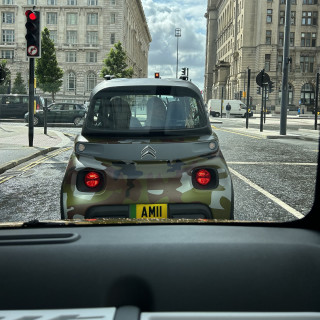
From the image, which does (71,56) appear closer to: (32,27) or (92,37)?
(92,37)

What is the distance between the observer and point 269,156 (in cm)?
984

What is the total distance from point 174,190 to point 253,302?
1.20 meters

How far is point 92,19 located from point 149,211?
173cm

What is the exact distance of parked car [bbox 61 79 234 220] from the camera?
8.35ft

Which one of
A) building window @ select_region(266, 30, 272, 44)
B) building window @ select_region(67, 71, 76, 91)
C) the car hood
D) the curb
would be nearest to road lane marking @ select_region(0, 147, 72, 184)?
the curb

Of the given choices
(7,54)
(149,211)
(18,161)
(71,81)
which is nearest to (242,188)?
(71,81)

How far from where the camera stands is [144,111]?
2.63m

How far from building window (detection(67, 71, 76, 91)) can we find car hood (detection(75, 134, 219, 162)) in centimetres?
87

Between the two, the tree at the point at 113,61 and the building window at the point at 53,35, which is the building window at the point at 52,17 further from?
the tree at the point at 113,61

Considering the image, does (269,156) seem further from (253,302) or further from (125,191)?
(253,302)

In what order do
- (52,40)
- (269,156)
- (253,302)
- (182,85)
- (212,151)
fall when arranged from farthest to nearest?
1. (269,156)
2. (52,40)
3. (182,85)
4. (212,151)
5. (253,302)

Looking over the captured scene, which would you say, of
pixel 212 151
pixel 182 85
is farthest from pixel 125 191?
pixel 182 85

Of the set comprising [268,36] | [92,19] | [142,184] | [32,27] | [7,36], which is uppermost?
[268,36]

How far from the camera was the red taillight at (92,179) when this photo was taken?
2.63 metres
